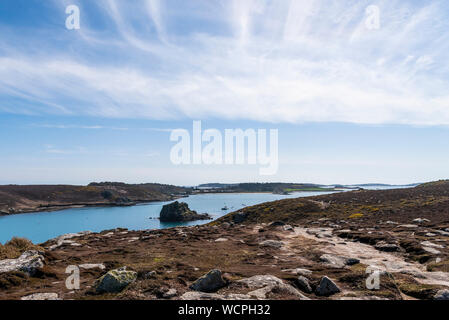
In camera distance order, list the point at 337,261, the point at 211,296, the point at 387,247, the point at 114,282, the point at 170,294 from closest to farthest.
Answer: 1. the point at 211,296
2. the point at 170,294
3. the point at 114,282
4. the point at 337,261
5. the point at 387,247

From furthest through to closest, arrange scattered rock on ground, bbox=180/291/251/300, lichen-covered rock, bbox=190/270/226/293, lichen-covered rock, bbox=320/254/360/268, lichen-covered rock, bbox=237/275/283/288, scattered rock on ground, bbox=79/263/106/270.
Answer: lichen-covered rock, bbox=320/254/360/268
scattered rock on ground, bbox=79/263/106/270
lichen-covered rock, bbox=237/275/283/288
lichen-covered rock, bbox=190/270/226/293
scattered rock on ground, bbox=180/291/251/300

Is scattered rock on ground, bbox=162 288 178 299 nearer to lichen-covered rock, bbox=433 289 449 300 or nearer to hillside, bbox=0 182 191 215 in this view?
Result: lichen-covered rock, bbox=433 289 449 300

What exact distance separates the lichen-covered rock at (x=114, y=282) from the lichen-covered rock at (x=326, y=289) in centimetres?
781

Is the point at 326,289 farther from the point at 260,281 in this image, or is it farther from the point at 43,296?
the point at 43,296

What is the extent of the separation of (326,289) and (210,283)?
184 inches

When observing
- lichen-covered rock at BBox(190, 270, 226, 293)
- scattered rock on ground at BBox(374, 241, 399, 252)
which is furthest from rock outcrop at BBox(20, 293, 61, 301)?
scattered rock on ground at BBox(374, 241, 399, 252)

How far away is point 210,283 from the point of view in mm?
9742

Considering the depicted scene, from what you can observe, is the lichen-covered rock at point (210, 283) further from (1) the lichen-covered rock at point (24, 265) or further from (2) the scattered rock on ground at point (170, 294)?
(1) the lichen-covered rock at point (24, 265)

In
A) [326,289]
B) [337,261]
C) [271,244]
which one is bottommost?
[271,244]

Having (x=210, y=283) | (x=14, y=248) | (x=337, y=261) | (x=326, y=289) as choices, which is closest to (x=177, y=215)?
(x=14, y=248)

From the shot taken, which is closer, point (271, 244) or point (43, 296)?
point (43, 296)

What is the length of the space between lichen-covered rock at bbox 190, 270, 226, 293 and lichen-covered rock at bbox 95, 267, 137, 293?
2.83 metres

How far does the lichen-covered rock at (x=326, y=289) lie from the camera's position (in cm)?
959

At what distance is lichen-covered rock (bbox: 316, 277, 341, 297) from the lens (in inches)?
377
